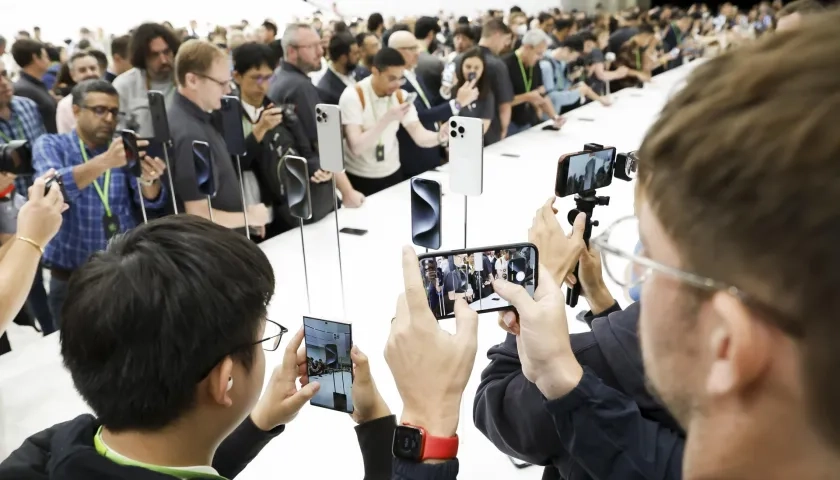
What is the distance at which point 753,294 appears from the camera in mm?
353

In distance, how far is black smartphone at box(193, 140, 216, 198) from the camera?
5.41 feet

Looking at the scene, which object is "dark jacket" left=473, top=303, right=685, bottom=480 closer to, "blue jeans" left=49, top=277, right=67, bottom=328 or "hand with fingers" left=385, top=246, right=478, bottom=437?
"hand with fingers" left=385, top=246, right=478, bottom=437

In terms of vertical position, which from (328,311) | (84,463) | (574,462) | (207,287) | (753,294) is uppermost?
(753,294)

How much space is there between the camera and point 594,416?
27.4 inches

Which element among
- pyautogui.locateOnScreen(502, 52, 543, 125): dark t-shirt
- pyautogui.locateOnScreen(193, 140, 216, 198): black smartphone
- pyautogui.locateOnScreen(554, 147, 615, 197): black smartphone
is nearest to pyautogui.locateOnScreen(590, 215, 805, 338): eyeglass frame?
pyautogui.locateOnScreen(554, 147, 615, 197): black smartphone

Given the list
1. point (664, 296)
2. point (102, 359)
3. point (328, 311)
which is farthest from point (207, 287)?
point (328, 311)

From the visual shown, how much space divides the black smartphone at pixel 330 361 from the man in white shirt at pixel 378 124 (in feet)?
5.34

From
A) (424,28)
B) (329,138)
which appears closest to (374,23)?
(424,28)

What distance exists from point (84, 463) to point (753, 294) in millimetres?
588

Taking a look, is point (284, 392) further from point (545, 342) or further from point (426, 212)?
point (426, 212)

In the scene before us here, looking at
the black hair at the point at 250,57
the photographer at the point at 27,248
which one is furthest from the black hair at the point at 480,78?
the photographer at the point at 27,248

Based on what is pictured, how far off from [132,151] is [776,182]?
5.40ft

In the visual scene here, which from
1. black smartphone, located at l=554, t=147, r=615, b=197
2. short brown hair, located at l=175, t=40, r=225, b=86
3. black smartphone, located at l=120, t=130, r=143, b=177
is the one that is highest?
short brown hair, located at l=175, t=40, r=225, b=86

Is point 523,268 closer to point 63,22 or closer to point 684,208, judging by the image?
point 684,208
